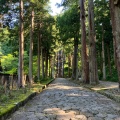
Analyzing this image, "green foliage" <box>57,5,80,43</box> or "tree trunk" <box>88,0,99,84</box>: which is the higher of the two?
"green foliage" <box>57,5,80,43</box>

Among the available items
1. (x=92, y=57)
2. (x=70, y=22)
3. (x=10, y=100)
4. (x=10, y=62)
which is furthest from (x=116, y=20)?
(x=10, y=62)

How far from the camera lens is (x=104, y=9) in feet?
95.0

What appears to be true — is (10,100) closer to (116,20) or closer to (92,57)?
(116,20)

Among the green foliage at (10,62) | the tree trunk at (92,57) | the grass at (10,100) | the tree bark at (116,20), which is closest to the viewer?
the grass at (10,100)

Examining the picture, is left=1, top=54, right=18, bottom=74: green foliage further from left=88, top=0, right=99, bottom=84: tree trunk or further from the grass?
the grass

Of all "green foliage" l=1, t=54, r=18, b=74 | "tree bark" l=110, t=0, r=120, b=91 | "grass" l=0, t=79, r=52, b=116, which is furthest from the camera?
"green foliage" l=1, t=54, r=18, b=74

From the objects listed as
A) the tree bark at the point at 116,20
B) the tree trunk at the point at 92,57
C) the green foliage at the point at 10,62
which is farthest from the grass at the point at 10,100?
the green foliage at the point at 10,62

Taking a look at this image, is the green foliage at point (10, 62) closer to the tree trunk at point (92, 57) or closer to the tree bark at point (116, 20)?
the tree trunk at point (92, 57)

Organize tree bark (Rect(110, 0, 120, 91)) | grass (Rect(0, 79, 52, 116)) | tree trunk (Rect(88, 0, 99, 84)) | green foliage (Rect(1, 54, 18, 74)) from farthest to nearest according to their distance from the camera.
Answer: green foliage (Rect(1, 54, 18, 74)) < tree trunk (Rect(88, 0, 99, 84)) < tree bark (Rect(110, 0, 120, 91)) < grass (Rect(0, 79, 52, 116))

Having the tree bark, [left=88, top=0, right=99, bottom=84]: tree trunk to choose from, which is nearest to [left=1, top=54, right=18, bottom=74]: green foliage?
[left=88, top=0, right=99, bottom=84]: tree trunk

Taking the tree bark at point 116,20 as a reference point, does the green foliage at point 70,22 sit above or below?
above

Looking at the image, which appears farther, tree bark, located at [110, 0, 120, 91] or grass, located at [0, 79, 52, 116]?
tree bark, located at [110, 0, 120, 91]

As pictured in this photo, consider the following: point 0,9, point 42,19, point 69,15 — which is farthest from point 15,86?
point 69,15

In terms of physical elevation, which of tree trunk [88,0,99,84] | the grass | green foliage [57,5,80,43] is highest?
green foliage [57,5,80,43]
